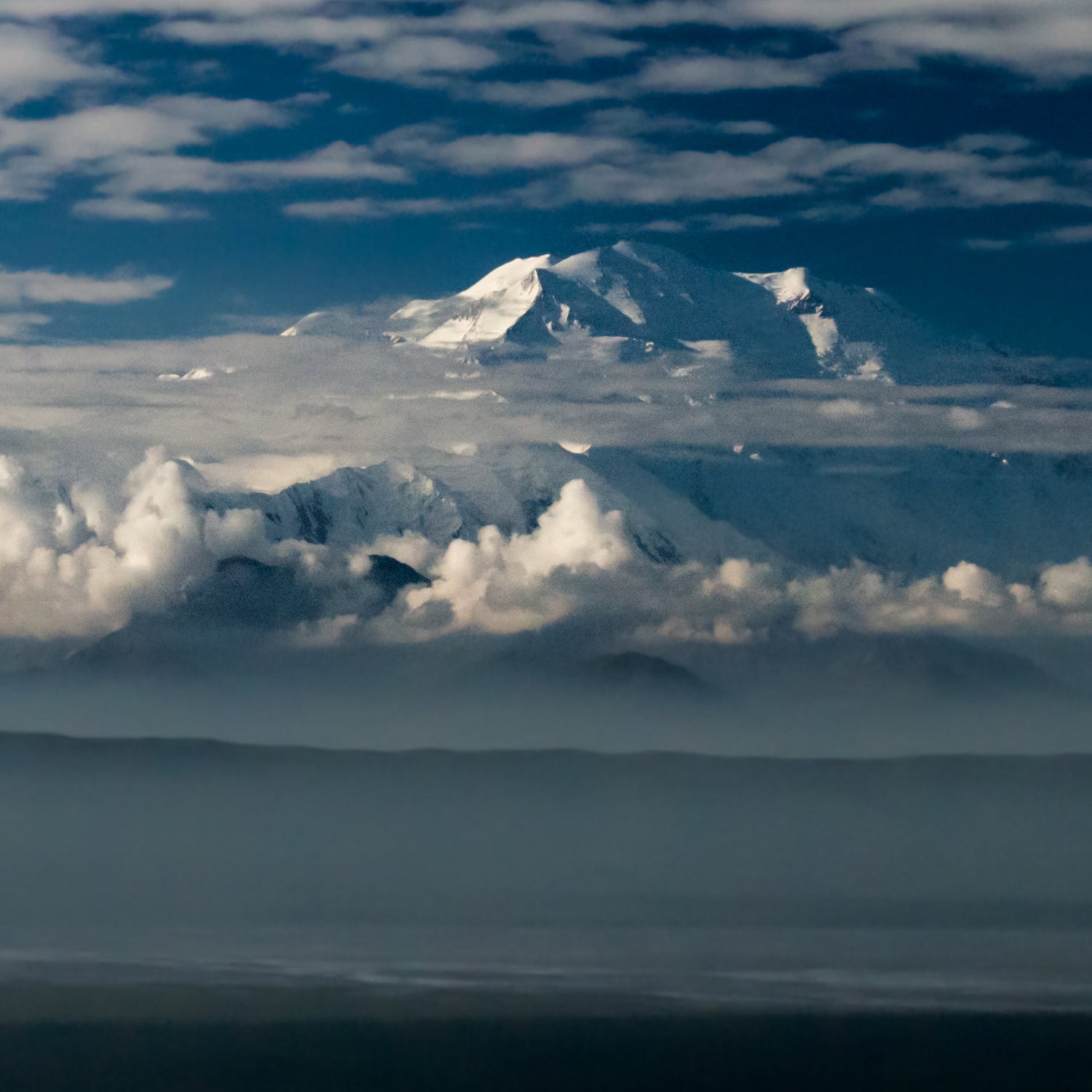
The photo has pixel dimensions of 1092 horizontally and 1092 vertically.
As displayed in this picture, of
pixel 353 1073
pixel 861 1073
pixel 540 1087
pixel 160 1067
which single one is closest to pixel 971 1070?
pixel 861 1073

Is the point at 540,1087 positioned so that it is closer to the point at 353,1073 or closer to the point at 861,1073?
the point at 353,1073

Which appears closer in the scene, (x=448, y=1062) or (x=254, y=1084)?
(x=254, y=1084)

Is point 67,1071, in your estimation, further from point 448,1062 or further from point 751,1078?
point 751,1078

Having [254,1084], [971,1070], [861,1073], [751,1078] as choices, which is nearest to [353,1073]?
[254,1084]

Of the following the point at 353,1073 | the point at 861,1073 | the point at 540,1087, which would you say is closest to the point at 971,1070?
the point at 861,1073

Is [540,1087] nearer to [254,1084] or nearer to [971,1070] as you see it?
[254,1084]

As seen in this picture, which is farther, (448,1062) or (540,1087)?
(448,1062)
